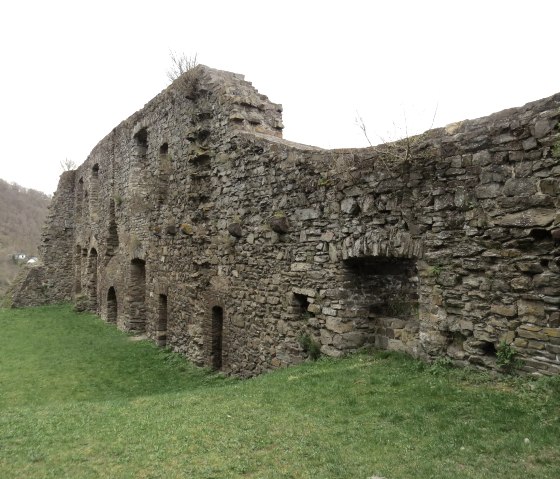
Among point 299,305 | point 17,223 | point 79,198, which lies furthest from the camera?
point 17,223

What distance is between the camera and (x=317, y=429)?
5219 mm

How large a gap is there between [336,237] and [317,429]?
327 centimetres

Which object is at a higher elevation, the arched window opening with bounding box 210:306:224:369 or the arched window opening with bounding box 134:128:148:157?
the arched window opening with bounding box 134:128:148:157

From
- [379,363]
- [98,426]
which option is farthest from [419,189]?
[98,426]

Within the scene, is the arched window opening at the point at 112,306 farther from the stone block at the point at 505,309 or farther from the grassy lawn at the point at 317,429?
the stone block at the point at 505,309

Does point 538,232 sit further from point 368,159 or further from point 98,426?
point 98,426

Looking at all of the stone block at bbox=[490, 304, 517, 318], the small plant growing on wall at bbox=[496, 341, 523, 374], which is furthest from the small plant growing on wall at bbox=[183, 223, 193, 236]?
the small plant growing on wall at bbox=[496, 341, 523, 374]

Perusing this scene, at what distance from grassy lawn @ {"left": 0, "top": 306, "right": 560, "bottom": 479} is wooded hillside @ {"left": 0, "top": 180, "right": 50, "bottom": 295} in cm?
3894

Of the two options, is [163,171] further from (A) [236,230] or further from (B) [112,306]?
(B) [112,306]

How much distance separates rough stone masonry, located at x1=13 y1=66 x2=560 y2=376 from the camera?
5.24 metres

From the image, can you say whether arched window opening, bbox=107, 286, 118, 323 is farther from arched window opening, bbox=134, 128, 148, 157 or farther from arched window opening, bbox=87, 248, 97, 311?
arched window opening, bbox=134, 128, 148, 157

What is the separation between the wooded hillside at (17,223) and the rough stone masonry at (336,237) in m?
33.9

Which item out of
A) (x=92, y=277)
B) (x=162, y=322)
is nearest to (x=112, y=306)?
(x=92, y=277)

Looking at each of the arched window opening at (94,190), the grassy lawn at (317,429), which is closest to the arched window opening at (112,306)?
the arched window opening at (94,190)
